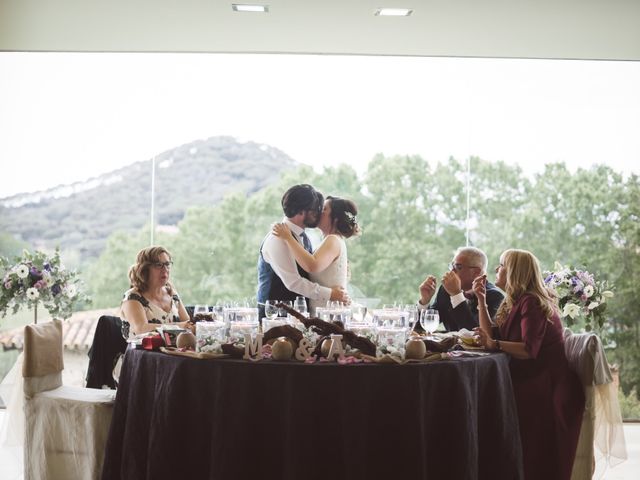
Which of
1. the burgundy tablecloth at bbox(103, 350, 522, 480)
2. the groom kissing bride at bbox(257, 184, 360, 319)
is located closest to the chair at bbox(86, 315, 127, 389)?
the groom kissing bride at bbox(257, 184, 360, 319)

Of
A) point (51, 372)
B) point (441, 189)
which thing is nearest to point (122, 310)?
point (51, 372)

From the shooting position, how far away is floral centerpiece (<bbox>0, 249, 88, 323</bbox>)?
611 cm

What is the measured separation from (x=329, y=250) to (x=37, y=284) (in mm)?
2172

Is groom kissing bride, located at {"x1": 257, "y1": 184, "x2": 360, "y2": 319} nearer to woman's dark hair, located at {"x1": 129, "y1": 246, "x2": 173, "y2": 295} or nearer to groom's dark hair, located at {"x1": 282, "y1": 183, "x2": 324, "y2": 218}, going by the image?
groom's dark hair, located at {"x1": 282, "y1": 183, "x2": 324, "y2": 218}

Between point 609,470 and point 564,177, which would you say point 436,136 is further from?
point 609,470

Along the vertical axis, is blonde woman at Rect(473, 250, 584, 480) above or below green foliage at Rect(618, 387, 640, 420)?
above

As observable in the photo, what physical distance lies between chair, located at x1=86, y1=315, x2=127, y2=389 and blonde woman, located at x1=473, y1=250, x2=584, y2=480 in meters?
2.04

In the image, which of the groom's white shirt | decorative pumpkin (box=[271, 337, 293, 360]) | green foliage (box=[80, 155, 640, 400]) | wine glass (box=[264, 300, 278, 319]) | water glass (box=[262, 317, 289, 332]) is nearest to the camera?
decorative pumpkin (box=[271, 337, 293, 360])

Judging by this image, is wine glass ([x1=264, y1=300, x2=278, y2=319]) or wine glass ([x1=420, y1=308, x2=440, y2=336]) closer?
wine glass ([x1=420, y1=308, x2=440, y2=336])

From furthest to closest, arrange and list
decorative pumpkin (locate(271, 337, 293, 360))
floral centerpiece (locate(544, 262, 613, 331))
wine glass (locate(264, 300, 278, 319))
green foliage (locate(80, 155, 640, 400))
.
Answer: green foliage (locate(80, 155, 640, 400)), floral centerpiece (locate(544, 262, 613, 331)), wine glass (locate(264, 300, 278, 319)), decorative pumpkin (locate(271, 337, 293, 360))

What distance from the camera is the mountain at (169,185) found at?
7137mm

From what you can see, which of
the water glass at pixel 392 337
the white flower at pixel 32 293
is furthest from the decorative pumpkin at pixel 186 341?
the white flower at pixel 32 293

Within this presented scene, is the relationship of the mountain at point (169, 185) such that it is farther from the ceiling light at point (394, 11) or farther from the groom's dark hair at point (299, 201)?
the groom's dark hair at point (299, 201)

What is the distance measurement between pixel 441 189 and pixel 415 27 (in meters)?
1.30
